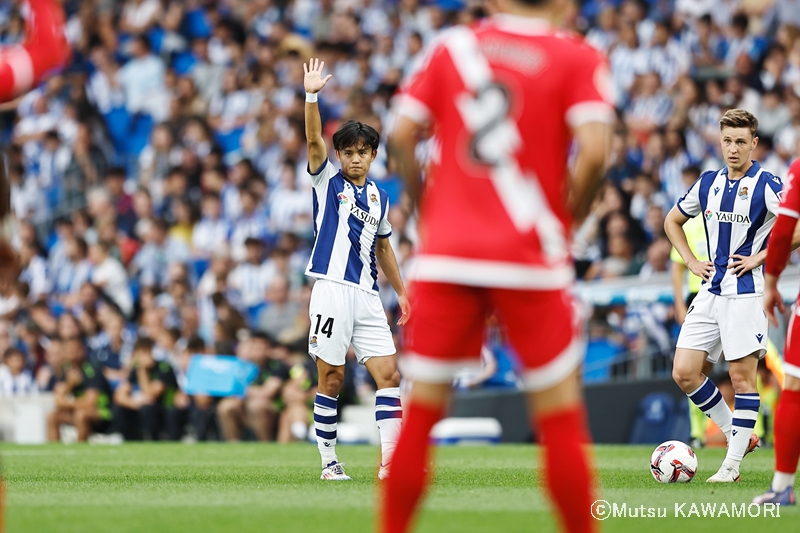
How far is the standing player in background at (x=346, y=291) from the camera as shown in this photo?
29.2ft

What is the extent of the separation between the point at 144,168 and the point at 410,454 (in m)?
19.5

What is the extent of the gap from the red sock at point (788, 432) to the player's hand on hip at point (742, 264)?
2500 mm

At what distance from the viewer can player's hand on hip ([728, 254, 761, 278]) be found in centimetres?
890

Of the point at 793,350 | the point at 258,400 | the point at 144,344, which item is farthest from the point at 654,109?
the point at 793,350

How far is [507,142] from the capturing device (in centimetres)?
444

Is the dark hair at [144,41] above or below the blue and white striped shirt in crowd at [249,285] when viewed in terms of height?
above

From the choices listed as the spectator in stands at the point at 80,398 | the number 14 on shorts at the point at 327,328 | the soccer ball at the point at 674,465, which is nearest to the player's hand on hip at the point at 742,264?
the soccer ball at the point at 674,465

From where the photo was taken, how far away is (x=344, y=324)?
893 centimetres

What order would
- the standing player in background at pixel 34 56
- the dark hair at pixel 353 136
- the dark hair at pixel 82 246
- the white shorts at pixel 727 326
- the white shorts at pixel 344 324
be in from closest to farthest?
the standing player in background at pixel 34 56 < the dark hair at pixel 353 136 < the white shorts at pixel 344 324 < the white shorts at pixel 727 326 < the dark hair at pixel 82 246

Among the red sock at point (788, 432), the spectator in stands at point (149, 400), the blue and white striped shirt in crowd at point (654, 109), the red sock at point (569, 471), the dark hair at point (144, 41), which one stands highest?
A: the dark hair at point (144, 41)

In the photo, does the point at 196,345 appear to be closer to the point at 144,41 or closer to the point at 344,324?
the point at 344,324

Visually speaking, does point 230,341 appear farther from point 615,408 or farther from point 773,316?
point 773,316

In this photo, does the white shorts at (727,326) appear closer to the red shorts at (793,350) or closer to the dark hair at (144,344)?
the red shorts at (793,350)

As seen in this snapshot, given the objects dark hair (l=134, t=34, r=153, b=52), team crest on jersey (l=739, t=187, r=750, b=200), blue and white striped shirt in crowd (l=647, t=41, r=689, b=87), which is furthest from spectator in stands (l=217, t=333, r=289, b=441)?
dark hair (l=134, t=34, r=153, b=52)
